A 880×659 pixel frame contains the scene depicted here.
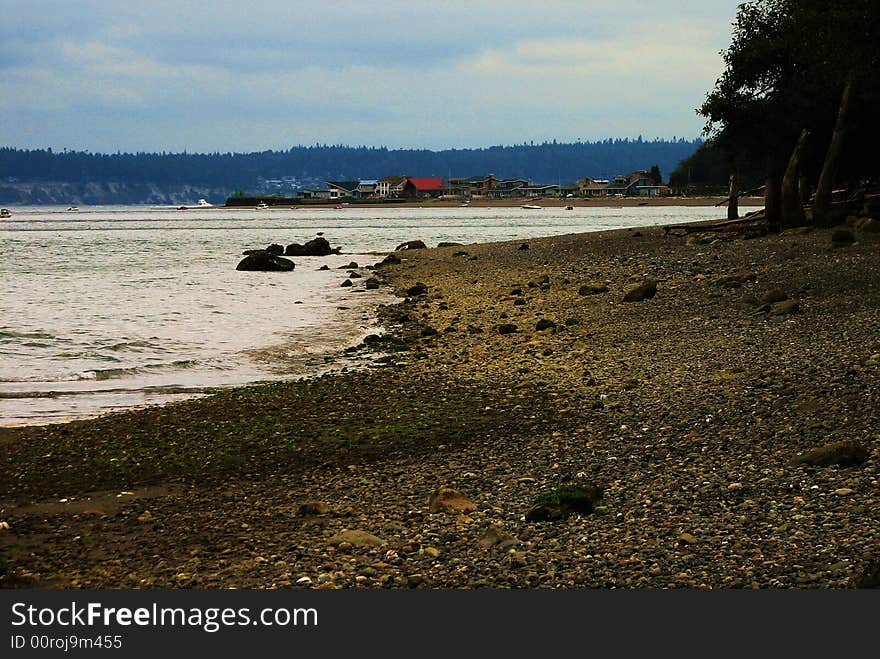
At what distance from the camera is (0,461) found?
1252 centimetres

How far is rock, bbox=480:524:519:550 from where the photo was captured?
848 centimetres

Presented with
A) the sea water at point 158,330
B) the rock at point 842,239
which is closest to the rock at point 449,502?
the sea water at point 158,330

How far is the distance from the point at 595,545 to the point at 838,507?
78.8 inches

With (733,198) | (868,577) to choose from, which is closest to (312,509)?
(868,577)

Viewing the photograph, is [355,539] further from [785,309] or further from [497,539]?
[785,309]

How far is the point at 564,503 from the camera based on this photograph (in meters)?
9.16

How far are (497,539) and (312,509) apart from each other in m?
2.08

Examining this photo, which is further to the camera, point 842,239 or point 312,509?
point 842,239

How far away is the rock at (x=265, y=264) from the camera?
50.6 meters

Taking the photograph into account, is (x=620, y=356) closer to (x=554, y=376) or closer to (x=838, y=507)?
(x=554, y=376)

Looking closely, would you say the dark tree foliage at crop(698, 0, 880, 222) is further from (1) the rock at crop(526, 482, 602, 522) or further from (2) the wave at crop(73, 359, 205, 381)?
(1) the rock at crop(526, 482, 602, 522)

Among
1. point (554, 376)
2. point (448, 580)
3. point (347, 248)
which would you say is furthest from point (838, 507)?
point (347, 248)

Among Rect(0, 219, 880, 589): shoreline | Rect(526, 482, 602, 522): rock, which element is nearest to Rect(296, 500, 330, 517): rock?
Rect(0, 219, 880, 589): shoreline

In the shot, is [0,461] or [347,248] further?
[347,248]
